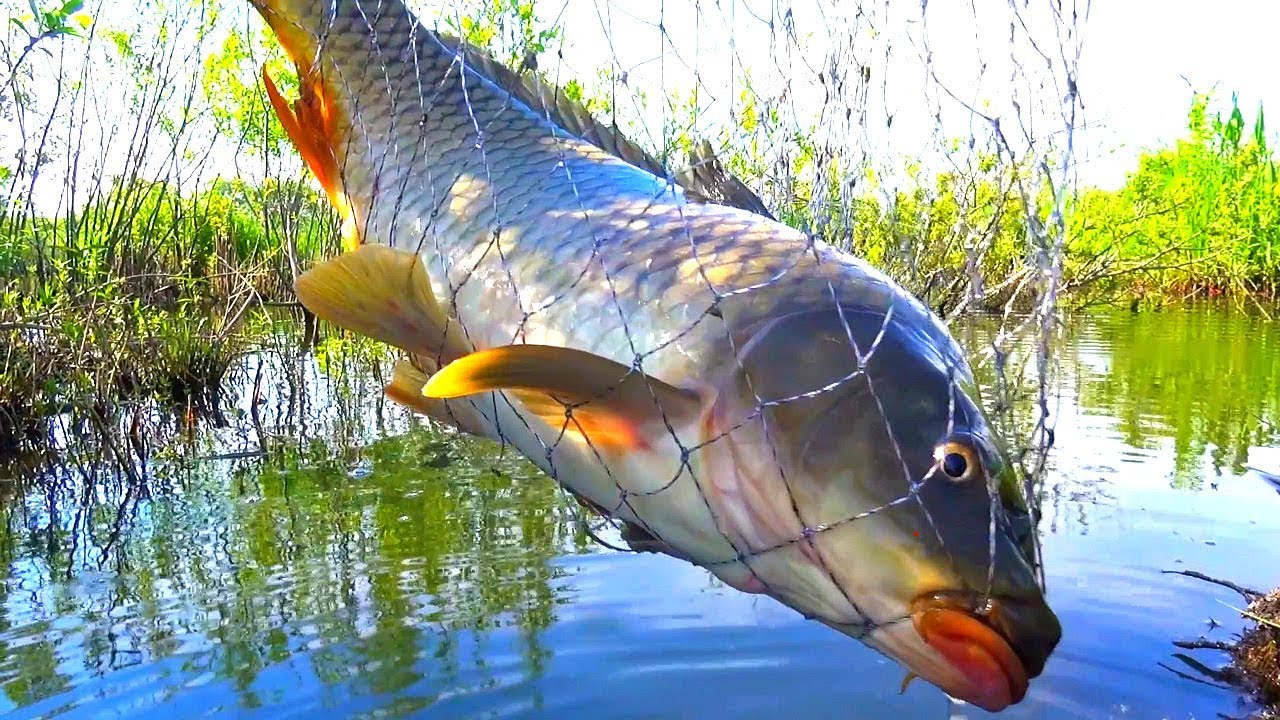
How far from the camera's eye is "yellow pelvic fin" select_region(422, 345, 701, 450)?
6.40 ft

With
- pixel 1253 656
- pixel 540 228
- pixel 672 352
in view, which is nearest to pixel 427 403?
pixel 540 228

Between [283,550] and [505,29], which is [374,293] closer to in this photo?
[283,550]

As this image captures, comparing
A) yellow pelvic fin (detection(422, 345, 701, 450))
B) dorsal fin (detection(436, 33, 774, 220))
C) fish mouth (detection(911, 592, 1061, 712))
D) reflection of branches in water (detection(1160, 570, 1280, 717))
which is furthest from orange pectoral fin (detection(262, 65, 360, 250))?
reflection of branches in water (detection(1160, 570, 1280, 717))

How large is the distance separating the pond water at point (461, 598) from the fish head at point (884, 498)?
131 centimetres

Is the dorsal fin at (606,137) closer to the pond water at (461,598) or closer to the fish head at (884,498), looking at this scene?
the fish head at (884,498)

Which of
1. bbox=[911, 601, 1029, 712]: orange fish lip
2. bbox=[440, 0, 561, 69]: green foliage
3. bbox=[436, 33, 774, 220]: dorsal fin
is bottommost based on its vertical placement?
bbox=[911, 601, 1029, 712]: orange fish lip

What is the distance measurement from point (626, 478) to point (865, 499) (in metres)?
0.49

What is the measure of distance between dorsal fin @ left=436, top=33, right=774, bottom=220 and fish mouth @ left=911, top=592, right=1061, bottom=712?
123 centimetres

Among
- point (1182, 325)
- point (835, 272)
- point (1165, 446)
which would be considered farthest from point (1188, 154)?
point (835, 272)

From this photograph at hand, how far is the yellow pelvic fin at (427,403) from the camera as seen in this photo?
262 centimetres

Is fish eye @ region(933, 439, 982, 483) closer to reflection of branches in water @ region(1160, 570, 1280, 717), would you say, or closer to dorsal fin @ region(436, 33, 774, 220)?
dorsal fin @ region(436, 33, 774, 220)

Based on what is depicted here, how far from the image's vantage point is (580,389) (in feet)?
6.56

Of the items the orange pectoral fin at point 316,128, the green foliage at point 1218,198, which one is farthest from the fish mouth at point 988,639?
the green foliage at point 1218,198

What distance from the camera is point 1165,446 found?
6.59 meters
